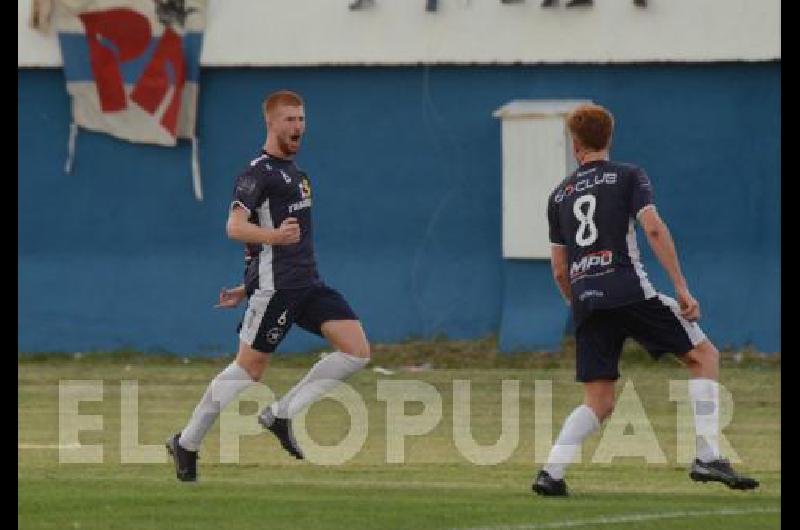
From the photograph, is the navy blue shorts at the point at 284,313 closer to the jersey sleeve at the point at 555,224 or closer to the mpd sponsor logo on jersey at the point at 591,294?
the jersey sleeve at the point at 555,224

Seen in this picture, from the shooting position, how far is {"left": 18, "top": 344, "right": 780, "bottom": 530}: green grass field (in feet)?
35.2

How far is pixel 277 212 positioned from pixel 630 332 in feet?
7.72

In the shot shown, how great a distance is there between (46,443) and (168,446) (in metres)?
3.43

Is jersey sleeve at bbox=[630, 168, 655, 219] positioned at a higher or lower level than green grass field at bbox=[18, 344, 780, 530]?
higher

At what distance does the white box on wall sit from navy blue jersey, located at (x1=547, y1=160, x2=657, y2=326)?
38.0 feet

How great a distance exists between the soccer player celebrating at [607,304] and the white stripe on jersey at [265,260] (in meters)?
1.91

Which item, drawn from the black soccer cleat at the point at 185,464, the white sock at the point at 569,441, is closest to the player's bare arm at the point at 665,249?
the white sock at the point at 569,441

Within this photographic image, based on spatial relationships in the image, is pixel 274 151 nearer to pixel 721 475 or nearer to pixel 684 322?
pixel 684 322

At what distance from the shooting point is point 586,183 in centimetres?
1190

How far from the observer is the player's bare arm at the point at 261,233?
500 inches

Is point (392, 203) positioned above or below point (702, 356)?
above

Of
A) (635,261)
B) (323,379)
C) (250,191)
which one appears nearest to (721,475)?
(635,261)

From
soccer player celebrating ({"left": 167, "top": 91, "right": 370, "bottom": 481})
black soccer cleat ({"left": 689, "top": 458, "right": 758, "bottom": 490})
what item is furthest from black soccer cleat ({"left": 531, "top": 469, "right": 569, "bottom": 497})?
soccer player celebrating ({"left": 167, "top": 91, "right": 370, "bottom": 481})

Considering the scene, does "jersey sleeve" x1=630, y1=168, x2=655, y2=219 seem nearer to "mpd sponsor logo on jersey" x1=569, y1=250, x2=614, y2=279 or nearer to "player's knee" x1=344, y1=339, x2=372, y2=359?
"mpd sponsor logo on jersey" x1=569, y1=250, x2=614, y2=279
